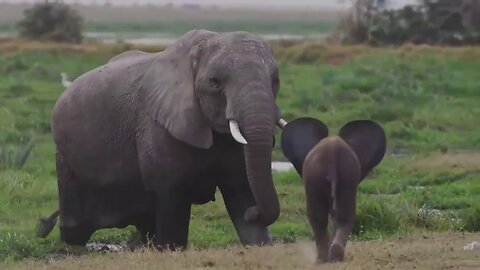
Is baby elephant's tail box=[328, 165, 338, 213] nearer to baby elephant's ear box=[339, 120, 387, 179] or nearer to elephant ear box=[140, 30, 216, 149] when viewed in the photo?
baby elephant's ear box=[339, 120, 387, 179]

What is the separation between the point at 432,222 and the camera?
11.4 meters

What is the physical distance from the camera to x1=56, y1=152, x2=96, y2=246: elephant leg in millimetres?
10688

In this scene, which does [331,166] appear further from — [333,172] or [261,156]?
[261,156]

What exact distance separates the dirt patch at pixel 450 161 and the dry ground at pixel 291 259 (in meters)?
6.99

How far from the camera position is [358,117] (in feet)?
69.9

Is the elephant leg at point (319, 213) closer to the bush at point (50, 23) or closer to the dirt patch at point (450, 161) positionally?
the dirt patch at point (450, 161)

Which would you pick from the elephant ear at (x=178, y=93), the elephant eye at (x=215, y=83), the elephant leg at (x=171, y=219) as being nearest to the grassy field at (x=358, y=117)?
the elephant leg at (x=171, y=219)

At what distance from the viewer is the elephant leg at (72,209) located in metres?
10.7

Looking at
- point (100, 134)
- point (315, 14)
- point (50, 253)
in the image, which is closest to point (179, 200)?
point (100, 134)

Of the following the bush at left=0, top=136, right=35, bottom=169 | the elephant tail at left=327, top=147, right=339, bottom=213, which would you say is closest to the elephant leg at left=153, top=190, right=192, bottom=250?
the elephant tail at left=327, top=147, right=339, bottom=213

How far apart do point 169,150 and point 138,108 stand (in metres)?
0.57

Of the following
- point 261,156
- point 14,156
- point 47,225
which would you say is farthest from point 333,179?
point 14,156

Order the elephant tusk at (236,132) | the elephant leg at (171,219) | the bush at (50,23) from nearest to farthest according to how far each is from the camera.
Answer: the elephant tusk at (236,132) < the elephant leg at (171,219) < the bush at (50,23)

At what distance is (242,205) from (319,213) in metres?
1.96
